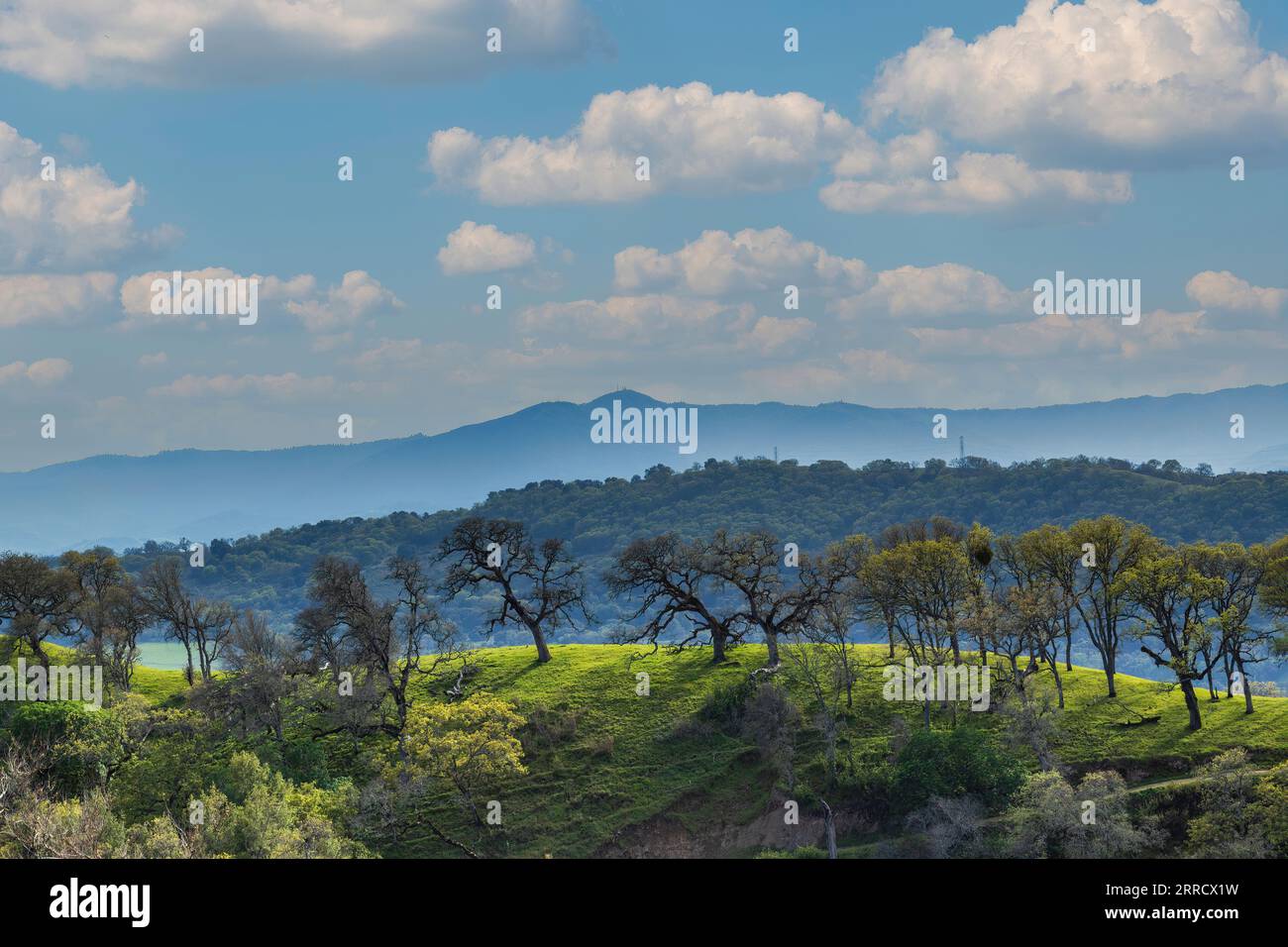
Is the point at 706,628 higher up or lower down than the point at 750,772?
higher up

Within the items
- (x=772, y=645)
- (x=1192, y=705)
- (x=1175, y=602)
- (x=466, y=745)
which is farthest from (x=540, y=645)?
(x=1192, y=705)

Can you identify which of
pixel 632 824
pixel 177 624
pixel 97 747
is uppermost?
pixel 177 624

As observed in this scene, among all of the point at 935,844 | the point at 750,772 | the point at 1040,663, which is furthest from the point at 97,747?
the point at 1040,663

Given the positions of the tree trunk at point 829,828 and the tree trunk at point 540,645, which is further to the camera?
the tree trunk at point 540,645

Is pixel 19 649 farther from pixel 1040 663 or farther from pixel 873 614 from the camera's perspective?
pixel 1040 663

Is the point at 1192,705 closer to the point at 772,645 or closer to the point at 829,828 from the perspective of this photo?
the point at 829,828

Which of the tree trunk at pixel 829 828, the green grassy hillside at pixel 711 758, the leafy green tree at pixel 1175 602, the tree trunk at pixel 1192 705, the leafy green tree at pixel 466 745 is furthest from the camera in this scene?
the leafy green tree at pixel 1175 602

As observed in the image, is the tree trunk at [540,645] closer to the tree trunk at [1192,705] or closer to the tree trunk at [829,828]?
the tree trunk at [829,828]

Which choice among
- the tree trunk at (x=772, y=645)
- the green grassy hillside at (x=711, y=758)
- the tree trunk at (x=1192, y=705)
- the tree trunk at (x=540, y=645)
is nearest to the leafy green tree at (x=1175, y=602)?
the tree trunk at (x=1192, y=705)

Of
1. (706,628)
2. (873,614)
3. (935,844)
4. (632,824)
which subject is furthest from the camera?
(706,628)

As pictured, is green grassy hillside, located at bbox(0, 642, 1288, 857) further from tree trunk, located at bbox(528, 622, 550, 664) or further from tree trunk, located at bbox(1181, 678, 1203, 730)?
tree trunk, located at bbox(528, 622, 550, 664)
